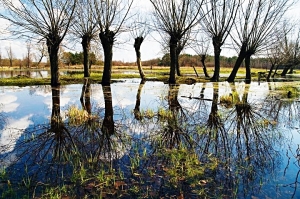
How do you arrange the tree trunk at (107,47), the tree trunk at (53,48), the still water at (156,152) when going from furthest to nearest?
the tree trunk at (107,47)
the tree trunk at (53,48)
the still water at (156,152)

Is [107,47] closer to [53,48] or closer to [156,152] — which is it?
[53,48]

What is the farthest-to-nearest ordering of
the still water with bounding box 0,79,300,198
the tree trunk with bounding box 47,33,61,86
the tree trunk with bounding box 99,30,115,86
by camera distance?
1. the tree trunk with bounding box 99,30,115,86
2. the tree trunk with bounding box 47,33,61,86
3. the still water with bounding box 0,79,300,198

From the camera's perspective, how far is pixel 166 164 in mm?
4688

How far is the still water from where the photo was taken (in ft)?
12.5

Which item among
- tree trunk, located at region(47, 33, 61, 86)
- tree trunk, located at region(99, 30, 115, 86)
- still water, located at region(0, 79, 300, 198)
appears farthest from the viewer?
tree trunk, located at region(99, 30, 115, 86)

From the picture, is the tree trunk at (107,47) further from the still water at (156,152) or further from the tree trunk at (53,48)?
the still water at (156,152)

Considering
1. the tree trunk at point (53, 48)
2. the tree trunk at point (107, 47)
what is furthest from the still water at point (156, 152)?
the tree trunk at point (107, 47)

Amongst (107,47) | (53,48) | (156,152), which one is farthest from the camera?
(107,47)

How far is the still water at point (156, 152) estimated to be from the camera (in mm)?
3816

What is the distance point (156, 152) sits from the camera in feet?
17.5

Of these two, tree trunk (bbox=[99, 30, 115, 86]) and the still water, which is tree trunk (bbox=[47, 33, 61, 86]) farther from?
the still water

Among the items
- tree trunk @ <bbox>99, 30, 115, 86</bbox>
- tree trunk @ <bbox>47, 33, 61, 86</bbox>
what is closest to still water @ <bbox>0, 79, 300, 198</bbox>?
tree trunk @ <bbox>47, 33, 61, 86</bbox>

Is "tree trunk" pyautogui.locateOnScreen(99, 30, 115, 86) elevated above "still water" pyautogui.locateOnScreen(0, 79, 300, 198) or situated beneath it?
elevated above

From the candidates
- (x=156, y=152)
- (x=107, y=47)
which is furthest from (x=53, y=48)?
(x=156, y=152)
